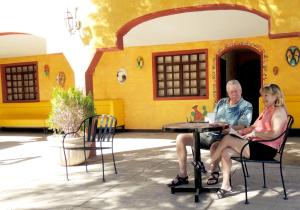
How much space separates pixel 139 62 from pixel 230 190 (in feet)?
25.1

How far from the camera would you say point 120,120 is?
37.8 feet

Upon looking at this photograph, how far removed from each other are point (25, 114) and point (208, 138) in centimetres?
990

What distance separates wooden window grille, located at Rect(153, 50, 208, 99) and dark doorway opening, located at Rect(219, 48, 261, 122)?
0.86 metres

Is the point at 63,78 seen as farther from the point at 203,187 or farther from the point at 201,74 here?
the point at 203,187

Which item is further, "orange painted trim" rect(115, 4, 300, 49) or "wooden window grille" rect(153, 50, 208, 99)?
"wooden window grille" rect(153, 50, 208, 99)

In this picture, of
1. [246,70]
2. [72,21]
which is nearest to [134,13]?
[72,21]

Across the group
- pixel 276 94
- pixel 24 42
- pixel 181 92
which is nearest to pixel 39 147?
pixel 24 42

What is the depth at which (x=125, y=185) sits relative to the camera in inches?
196

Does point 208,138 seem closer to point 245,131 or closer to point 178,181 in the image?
point 245,131

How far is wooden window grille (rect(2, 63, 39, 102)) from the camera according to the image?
13352mm

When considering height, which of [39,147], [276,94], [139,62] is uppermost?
[139,62]

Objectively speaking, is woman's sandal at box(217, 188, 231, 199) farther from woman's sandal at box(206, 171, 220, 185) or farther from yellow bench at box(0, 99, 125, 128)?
yellow bench at box(0, 99, 125, 128)

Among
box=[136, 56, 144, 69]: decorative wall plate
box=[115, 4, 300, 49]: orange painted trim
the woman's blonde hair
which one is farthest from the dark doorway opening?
the woman's blonde hair

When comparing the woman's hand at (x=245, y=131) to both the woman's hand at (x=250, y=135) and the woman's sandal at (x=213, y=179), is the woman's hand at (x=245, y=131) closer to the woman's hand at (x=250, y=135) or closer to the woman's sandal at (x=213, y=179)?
the woman's hand at (x=250, y=135)
